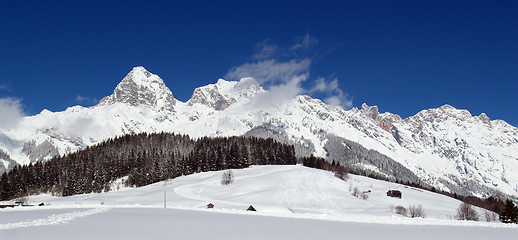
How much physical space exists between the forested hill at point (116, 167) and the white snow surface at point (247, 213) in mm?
10518

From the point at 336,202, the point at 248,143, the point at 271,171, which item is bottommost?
the point at 336,202

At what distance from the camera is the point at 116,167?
145m

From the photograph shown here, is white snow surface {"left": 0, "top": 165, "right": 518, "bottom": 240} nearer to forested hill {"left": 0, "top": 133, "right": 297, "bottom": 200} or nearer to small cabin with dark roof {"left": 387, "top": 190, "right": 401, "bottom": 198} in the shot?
small cabin with dark roof {"left": 387, "top": 190, "right": 401, "bottom": 198}

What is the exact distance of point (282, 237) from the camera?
25.7 m

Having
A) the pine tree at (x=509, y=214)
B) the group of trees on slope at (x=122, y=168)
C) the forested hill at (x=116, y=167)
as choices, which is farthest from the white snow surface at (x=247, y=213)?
the forested hill at (x=116, y=167)

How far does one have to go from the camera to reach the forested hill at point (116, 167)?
130125 mm

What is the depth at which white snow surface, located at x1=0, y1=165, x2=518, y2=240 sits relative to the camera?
28.1 m

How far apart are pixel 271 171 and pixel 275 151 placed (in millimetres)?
37223

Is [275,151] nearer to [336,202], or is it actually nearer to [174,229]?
[336,202]

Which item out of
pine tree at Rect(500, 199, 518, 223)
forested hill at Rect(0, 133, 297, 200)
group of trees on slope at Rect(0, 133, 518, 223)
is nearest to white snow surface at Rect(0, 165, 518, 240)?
pine tree at Rect(500, 199, 518, 223)

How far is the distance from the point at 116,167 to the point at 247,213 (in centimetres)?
11009

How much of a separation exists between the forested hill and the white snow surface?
10518 millimetres

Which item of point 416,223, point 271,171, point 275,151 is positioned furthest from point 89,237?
point 275,151

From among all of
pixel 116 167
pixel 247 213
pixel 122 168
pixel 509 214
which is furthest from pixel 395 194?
pixel 116 167
